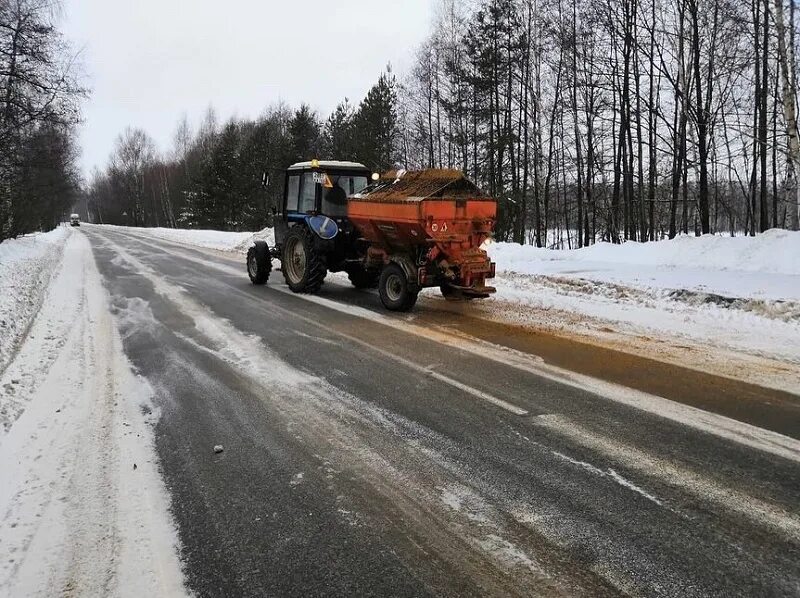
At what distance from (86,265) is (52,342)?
41.1 feet

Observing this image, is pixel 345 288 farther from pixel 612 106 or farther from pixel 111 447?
pixel 612 106

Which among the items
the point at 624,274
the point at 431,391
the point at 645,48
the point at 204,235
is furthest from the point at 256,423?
the point at 204,235

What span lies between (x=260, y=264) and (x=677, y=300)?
852 cm

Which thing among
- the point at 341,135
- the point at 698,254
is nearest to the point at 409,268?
the point at 698,254

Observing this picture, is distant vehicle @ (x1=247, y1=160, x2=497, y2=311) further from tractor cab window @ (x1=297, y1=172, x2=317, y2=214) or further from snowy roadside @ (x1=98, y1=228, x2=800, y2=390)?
snowy roadside @ (x1=98, y1=228, x2=800, y2=390)

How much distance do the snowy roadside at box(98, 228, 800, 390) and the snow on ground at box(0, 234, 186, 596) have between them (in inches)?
204

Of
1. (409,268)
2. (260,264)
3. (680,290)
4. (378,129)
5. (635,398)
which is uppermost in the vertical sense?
(378,129)

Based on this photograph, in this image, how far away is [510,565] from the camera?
258 cm

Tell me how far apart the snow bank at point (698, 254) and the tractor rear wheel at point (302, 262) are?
16.7 ft

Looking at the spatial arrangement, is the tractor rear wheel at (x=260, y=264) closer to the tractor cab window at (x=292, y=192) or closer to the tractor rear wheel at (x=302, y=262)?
the tractor rear wheel at (x=302, y=262)

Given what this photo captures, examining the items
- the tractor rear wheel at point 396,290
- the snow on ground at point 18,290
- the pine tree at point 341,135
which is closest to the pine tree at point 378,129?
the pine tree at point 341,135

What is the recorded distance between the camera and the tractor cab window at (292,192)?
11484 mm

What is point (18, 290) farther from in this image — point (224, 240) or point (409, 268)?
point (224, 240)

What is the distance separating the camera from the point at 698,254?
498 inches
